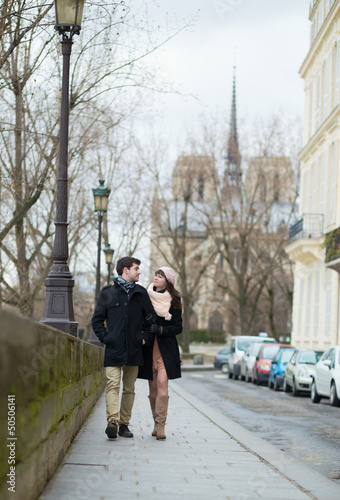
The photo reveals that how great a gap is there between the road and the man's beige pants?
206 centimetres

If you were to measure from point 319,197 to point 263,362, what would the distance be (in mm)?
9589

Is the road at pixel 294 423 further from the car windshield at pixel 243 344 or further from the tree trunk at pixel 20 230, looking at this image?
the car windshield at pixel 243 344

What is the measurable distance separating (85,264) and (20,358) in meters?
44.0

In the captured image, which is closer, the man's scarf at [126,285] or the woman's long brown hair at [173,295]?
the man's scarf at [126,285]

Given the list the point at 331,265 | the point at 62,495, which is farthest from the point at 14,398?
the point at 331,265

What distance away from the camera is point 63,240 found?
11.5 m

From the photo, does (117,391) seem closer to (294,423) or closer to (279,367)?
(294,423)

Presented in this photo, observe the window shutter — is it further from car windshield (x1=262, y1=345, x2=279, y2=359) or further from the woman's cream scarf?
the woman's cream scarf

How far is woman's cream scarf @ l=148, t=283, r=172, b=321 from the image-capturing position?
31.9 feet

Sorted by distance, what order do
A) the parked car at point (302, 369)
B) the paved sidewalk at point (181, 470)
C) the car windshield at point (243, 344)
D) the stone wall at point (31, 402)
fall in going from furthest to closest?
the car windshield at point (243, 344)
the parked car at point (302, 369)
the paved sidewalk at point (181, 470)
the stone wall at point (31, 402)

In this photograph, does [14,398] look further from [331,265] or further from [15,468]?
[331,265]

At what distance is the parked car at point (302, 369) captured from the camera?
83.9ft

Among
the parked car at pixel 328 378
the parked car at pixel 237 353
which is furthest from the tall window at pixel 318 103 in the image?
the parked car at pixel 328 378

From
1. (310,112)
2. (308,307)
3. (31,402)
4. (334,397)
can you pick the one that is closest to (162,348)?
(31,402)
